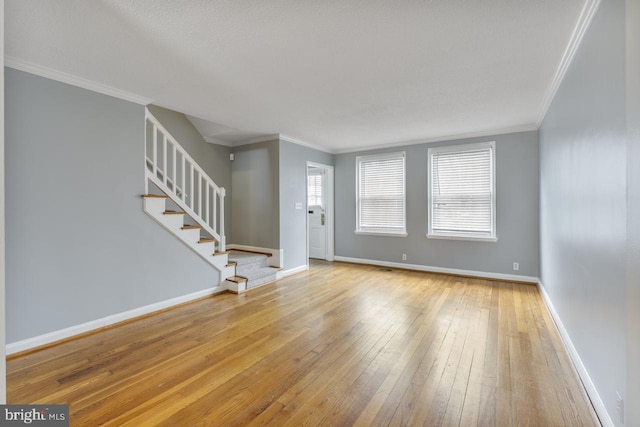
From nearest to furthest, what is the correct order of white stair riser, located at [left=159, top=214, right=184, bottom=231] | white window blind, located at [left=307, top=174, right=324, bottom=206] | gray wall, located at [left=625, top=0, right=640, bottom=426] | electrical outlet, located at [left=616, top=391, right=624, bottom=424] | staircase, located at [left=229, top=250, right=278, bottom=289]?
gray wall, located at [left=625, top=0, right=640, bottom=426] → electrical outlet, located at [left=616, top=391, right=624, bottom=424] → white stair riser, located at [left=159, top=214, right=184, bottom=231] → staircase, located at [left=229, top=250, right=278, bottom=289] → white window blind, located at [left=307, top=174, right=324, bottom=206]

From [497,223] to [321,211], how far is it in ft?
11.5

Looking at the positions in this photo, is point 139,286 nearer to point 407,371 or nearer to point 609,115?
point 407,371

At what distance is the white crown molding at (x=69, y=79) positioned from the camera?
2.45 metres

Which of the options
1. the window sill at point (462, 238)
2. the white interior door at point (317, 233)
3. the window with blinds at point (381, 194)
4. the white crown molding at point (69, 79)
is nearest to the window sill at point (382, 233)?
the window with blinds at point (381, 194)

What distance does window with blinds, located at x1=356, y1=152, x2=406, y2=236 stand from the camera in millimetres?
5754

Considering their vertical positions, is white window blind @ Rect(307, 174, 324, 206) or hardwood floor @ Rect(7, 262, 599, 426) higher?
white window blind @ Rect(307, 174, 324, 206)

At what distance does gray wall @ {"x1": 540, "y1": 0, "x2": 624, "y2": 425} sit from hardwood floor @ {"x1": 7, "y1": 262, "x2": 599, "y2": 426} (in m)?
0.45

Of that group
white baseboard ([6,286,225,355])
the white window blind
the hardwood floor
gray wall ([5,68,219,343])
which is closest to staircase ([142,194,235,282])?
gray wall ([5,68,219,343])

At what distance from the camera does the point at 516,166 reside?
4641 millimetres

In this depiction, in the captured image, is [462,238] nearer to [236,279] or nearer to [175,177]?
[236,279]

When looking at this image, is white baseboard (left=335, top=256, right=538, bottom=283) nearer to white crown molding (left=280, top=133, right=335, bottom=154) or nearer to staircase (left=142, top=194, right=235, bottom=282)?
white crown molding (left=280, top=133, right=335, bottom=154)

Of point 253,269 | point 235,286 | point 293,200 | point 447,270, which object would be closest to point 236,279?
point 235,286

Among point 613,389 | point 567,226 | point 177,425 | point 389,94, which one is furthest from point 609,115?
point 177,425

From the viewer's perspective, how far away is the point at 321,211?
666cm
